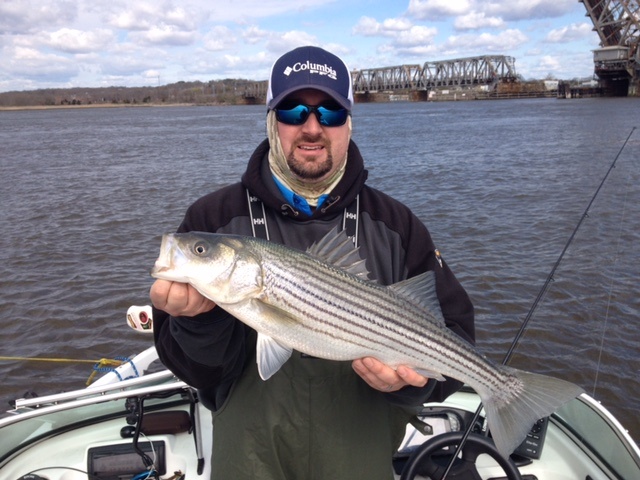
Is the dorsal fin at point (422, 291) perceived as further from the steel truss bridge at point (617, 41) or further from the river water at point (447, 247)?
the steel truss bridge at point (617, 41)

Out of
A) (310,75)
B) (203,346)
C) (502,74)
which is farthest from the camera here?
(502,74)

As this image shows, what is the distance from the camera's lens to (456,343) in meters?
3.54

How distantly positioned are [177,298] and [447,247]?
43.6 ft

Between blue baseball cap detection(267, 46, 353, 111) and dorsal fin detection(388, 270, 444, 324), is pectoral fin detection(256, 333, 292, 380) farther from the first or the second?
blue baseball cap detection(267, 46, 353, 111)

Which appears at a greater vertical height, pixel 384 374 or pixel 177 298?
pixel 177 298

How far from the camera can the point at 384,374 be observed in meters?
3.38

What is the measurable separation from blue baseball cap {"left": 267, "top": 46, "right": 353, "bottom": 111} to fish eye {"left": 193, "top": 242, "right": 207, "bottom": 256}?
1324mm

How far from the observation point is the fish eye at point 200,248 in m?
3.24

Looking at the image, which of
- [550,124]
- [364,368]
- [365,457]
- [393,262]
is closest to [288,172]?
[393,262]

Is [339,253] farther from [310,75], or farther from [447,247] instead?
[447,247]

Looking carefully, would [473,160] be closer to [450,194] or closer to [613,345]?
[450,194]

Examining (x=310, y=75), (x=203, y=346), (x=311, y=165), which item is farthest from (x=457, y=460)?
(x=310, y=75)

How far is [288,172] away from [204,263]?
1132 mm

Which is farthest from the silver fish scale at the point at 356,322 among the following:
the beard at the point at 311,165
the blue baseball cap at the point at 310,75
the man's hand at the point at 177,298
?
the blue baseball cap at the point at 310,75
